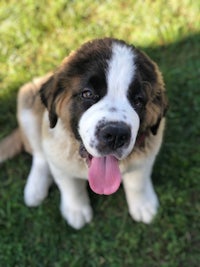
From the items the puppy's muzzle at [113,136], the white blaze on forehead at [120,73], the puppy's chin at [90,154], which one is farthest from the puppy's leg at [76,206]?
the white blaze on forehead at [120,73]

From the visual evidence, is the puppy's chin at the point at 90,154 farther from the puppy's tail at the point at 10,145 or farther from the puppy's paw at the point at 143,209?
the puppy's tail at the point at 10,145

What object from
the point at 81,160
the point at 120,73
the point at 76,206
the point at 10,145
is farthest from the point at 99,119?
the point at 10,145

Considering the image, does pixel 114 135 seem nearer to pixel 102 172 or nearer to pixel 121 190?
pixel 102 172

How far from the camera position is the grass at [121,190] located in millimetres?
3975

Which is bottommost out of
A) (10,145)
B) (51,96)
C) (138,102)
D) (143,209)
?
(143,209)

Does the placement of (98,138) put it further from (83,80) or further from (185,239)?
(185,239)

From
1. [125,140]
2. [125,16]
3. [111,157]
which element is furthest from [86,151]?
[125,16]

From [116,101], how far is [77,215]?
4.65ft

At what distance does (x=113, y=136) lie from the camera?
290 centimetres

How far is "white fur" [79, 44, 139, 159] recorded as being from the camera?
114 inches

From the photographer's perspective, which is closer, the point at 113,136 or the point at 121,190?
the point at 113,136

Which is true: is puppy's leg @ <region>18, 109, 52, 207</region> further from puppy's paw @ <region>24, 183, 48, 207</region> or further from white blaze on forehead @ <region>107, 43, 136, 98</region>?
white blaze on forehead @ <region>107, 43, 136, 98</region>

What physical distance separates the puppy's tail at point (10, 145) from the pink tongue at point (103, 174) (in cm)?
125

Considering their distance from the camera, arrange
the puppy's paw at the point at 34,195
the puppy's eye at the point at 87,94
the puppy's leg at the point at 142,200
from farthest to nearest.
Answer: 1. the puppy's paw at the point at 34,195
2. the puppy's leg at the point at 142,200
3. the puppy's eye at the point at 87,94
